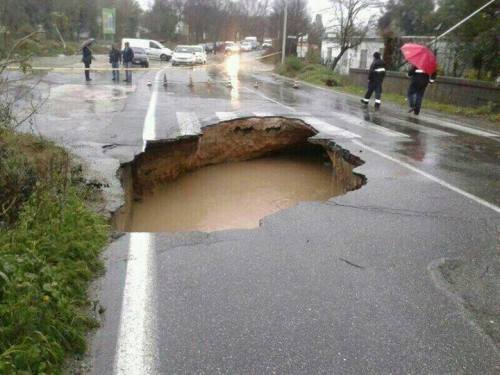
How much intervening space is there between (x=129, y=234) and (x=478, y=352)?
305cm

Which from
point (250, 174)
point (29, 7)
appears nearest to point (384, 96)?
point (250, 174)

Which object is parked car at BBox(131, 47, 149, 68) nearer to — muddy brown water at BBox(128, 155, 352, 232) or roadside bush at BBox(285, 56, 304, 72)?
roadside bush at BBox(285, 56, 304, 72)

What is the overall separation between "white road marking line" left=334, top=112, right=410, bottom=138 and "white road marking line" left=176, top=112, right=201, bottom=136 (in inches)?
155

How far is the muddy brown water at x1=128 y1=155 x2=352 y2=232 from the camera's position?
7957mm

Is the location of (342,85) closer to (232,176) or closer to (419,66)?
(419,66)

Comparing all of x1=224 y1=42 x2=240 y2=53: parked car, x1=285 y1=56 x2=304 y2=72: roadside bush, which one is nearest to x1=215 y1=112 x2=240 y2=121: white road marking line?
x1=285 y1=56 x2=304 y2=72: roadside bush

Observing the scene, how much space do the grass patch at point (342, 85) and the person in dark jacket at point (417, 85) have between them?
1594 millimetres

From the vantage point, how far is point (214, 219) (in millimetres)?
8281

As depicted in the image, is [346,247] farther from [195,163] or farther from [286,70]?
[286,70]

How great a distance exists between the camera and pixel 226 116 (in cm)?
1133

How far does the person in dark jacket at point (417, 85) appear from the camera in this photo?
45.2 feet

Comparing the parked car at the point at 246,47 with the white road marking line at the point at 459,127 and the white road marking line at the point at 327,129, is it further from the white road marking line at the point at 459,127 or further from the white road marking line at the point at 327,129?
the white road marking line at the point at 327,129

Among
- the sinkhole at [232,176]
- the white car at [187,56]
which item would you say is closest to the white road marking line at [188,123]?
the sinkhole at [232,176]

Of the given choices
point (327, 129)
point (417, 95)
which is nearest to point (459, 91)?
point (417, 95)
